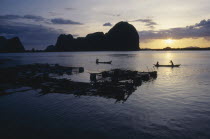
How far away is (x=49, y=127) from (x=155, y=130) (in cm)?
857

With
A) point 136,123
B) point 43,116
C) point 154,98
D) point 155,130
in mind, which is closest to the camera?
point 155,130

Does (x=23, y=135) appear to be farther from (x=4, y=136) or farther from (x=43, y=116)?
(x=43, y=116)

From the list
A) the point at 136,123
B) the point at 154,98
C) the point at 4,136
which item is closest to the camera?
the point at 4,136

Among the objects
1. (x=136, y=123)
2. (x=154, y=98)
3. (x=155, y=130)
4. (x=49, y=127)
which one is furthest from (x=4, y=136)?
(x=154, y=98)

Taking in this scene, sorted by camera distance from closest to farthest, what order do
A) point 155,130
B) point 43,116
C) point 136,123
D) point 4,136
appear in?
point 4,136 → point 155,130 → point 136,123 → point 43,116

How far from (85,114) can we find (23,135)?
587 centimetres

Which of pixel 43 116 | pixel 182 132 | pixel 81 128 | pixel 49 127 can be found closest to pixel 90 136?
pixel 81 128

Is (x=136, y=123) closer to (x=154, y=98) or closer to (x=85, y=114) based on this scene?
(x=85, y=114)

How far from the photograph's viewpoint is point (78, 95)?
2272 centimetres

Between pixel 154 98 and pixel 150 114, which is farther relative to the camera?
pixel 154 98

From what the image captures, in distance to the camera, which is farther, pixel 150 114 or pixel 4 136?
pixel 150 114

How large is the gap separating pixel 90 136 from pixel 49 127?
3.75 meters

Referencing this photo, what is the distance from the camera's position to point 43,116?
16.0 m

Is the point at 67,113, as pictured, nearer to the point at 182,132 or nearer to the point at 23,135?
the point at 23,135
